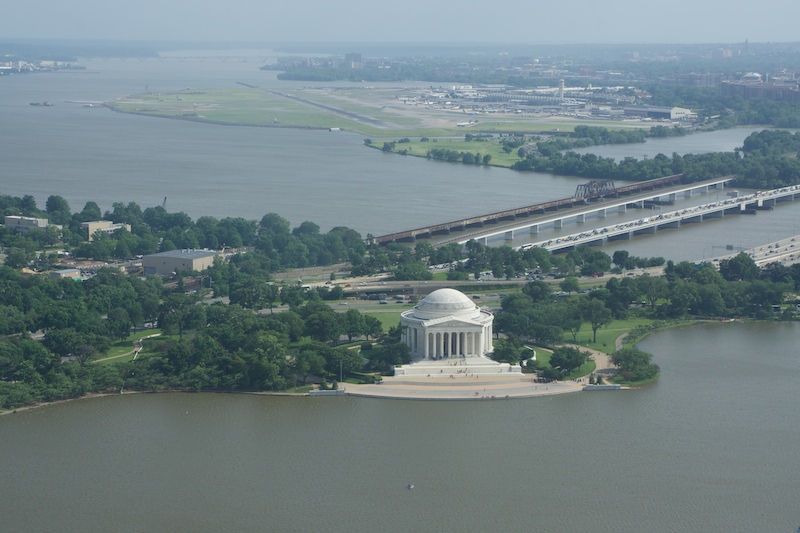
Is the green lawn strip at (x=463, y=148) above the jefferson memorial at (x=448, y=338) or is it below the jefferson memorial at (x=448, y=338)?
below

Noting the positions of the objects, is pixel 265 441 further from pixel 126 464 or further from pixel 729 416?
pixel 729 416

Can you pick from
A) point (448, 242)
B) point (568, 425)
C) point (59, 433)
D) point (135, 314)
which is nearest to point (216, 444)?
point (59, 433)

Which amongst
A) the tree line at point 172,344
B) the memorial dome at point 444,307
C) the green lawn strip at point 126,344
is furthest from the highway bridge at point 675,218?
the green lawn strip at point 126,344

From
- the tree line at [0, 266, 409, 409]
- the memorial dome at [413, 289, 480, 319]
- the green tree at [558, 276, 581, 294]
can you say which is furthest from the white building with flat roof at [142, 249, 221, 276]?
the memorial dome at [413, 289, 480, 319]

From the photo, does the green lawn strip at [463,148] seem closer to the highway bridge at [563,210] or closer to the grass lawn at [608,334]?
the highway bridge at [563,210]

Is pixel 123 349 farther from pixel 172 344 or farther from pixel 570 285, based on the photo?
pixel 570 285

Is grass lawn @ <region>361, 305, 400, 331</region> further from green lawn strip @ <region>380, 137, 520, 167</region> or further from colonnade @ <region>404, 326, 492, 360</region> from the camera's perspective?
green lawn strip @ <region>380, 137, 520, 167</region>
